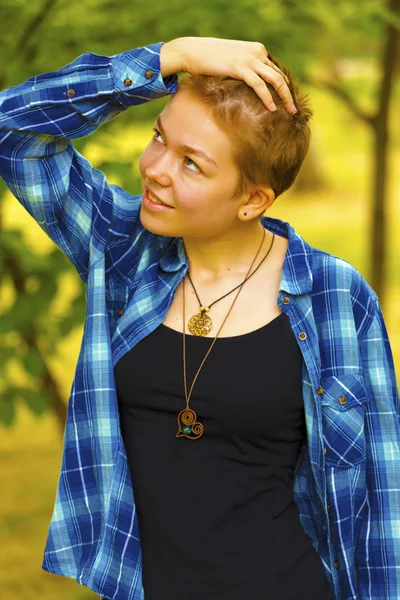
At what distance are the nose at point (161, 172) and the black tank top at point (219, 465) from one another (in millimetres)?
349

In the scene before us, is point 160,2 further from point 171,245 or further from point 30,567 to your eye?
point 30,567

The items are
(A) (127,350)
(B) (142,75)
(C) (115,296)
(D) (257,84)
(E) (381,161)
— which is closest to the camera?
(D) (257,84)

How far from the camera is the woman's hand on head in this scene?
1.75m

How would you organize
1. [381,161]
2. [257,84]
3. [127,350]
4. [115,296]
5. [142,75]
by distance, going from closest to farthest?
1. [257,84]
2. [142,75]
3. [127,350]
4. [115,296]
5. [381,161]

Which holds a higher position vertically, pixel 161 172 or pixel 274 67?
pixel 274 67

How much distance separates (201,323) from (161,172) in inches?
13.9

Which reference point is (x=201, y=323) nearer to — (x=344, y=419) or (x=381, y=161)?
(x=344, y=419)

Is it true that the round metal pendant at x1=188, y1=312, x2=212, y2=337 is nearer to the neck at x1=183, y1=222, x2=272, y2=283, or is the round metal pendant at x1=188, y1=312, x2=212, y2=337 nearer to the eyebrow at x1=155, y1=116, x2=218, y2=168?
the neck at x1=183, y1=222, x2=272, y2=283

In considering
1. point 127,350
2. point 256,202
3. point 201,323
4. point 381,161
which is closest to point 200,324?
point 201,323

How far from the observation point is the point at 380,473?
200 cm

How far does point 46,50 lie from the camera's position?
315 cm

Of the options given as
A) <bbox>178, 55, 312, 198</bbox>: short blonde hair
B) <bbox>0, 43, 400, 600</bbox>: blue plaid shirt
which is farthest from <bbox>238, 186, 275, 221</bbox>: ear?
<bbox>0, 43, 400, 600</bbox>: blue plaid shirt

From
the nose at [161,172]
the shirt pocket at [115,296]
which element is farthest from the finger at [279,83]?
the shirt pocket at [115,296]

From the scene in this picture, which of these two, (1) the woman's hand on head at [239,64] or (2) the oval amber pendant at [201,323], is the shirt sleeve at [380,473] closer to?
(2) the oval amber pendant at [201,323]
